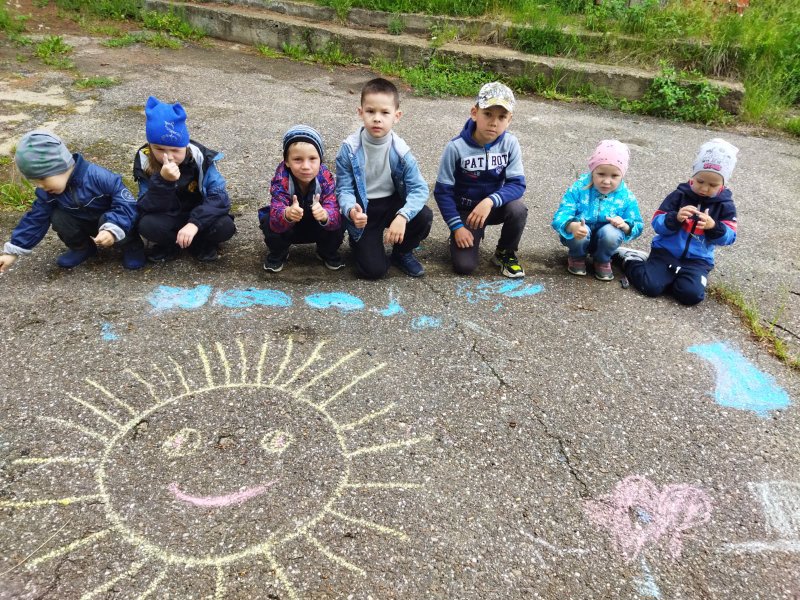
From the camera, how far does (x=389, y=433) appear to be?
217cm

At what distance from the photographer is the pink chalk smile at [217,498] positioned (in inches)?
73.0

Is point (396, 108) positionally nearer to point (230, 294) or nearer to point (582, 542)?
point (230, 294)

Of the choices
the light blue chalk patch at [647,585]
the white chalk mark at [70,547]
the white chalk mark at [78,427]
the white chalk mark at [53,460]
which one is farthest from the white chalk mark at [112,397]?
the light blue chalk patch at [647,585]

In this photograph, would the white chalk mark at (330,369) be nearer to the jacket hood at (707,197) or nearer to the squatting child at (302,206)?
the squatting child at (302,206)

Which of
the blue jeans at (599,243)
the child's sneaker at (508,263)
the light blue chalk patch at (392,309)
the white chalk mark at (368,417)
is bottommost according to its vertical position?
the white chalk mark at (368,417)

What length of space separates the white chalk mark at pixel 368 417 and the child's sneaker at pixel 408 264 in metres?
1.09

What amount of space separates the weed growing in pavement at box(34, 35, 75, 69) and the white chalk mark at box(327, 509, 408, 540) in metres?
6.49

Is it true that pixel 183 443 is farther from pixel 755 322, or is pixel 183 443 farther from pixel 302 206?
pixel 755 322

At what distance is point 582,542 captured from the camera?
1.83m

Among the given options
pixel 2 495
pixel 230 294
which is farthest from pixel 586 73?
pixel 2 495

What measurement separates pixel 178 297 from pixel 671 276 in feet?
9.05

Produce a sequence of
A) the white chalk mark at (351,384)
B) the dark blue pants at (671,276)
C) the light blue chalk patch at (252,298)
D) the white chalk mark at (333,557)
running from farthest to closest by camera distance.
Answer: the dark blue pants at (671,276) → the light blue chalk patch at (252,298) → the white chalk mark at (351,384) → the white chalk mark at (333,557)

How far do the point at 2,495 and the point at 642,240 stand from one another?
3.73m

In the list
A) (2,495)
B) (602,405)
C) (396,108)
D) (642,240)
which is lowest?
(2,495)
